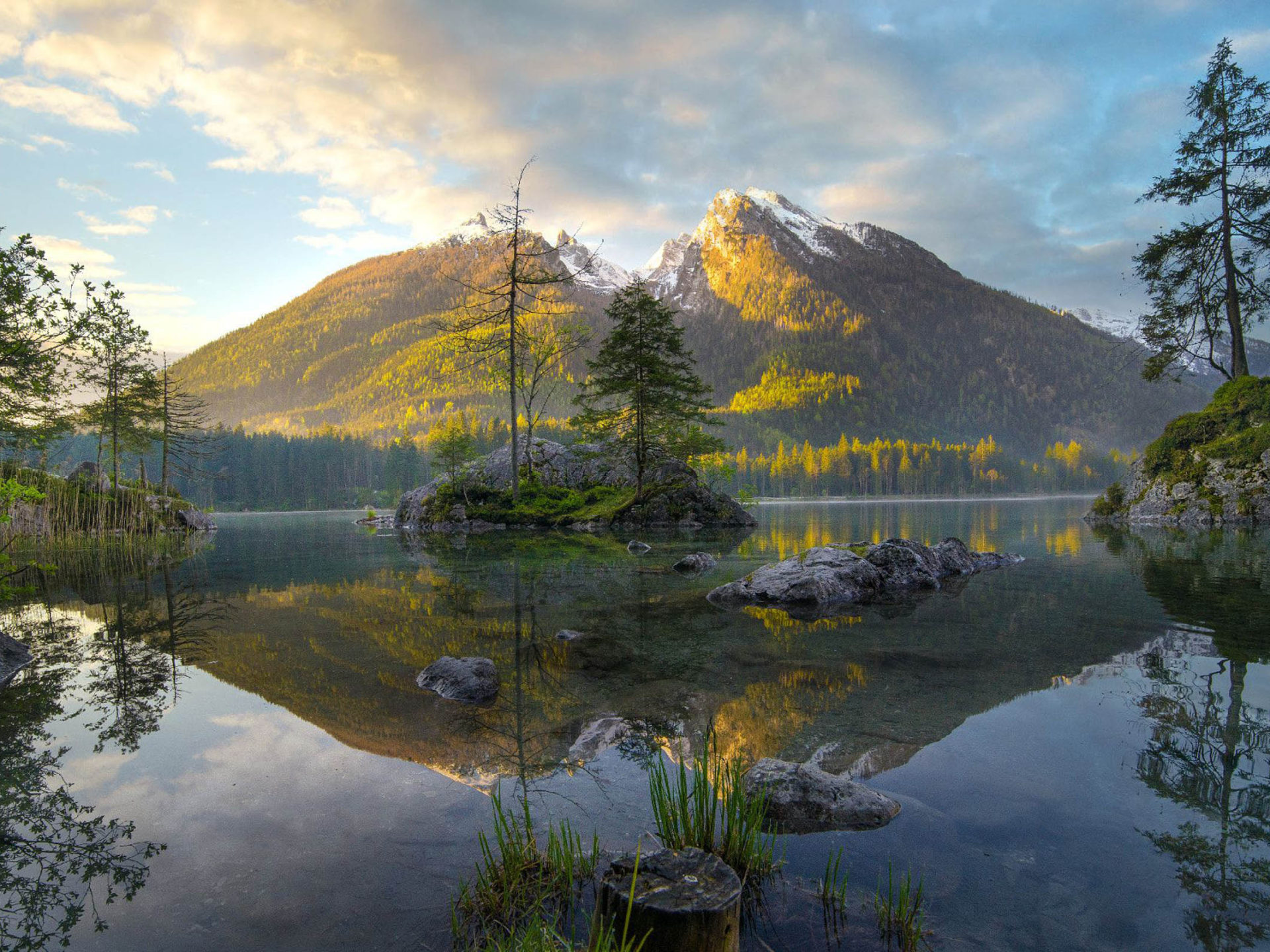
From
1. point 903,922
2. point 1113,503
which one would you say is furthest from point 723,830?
point 1113,503

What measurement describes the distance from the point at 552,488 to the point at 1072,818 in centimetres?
3133

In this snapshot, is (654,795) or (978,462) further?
(978,462)

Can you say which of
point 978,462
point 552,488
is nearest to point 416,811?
point 552,488

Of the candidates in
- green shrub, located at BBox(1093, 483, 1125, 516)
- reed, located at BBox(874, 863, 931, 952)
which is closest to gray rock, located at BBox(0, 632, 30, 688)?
reed, located at BBox(874, 863, 931, 952)

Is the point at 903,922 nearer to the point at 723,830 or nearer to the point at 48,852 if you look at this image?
the point at 723,830

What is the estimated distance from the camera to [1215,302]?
1003 inches

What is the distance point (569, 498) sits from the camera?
109 ft

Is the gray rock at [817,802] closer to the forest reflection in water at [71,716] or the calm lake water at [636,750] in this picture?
the calm lake water at [636,750]

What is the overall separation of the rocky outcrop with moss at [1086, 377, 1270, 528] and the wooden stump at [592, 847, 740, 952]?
32.3m

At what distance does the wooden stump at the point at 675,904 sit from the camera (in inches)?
83.4

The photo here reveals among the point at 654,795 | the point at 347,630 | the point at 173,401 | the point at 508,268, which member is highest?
the point at 508,268

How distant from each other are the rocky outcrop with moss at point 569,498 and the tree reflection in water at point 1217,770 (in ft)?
78.3

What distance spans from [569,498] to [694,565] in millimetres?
18887

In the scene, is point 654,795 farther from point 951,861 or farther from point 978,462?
point 978,462
